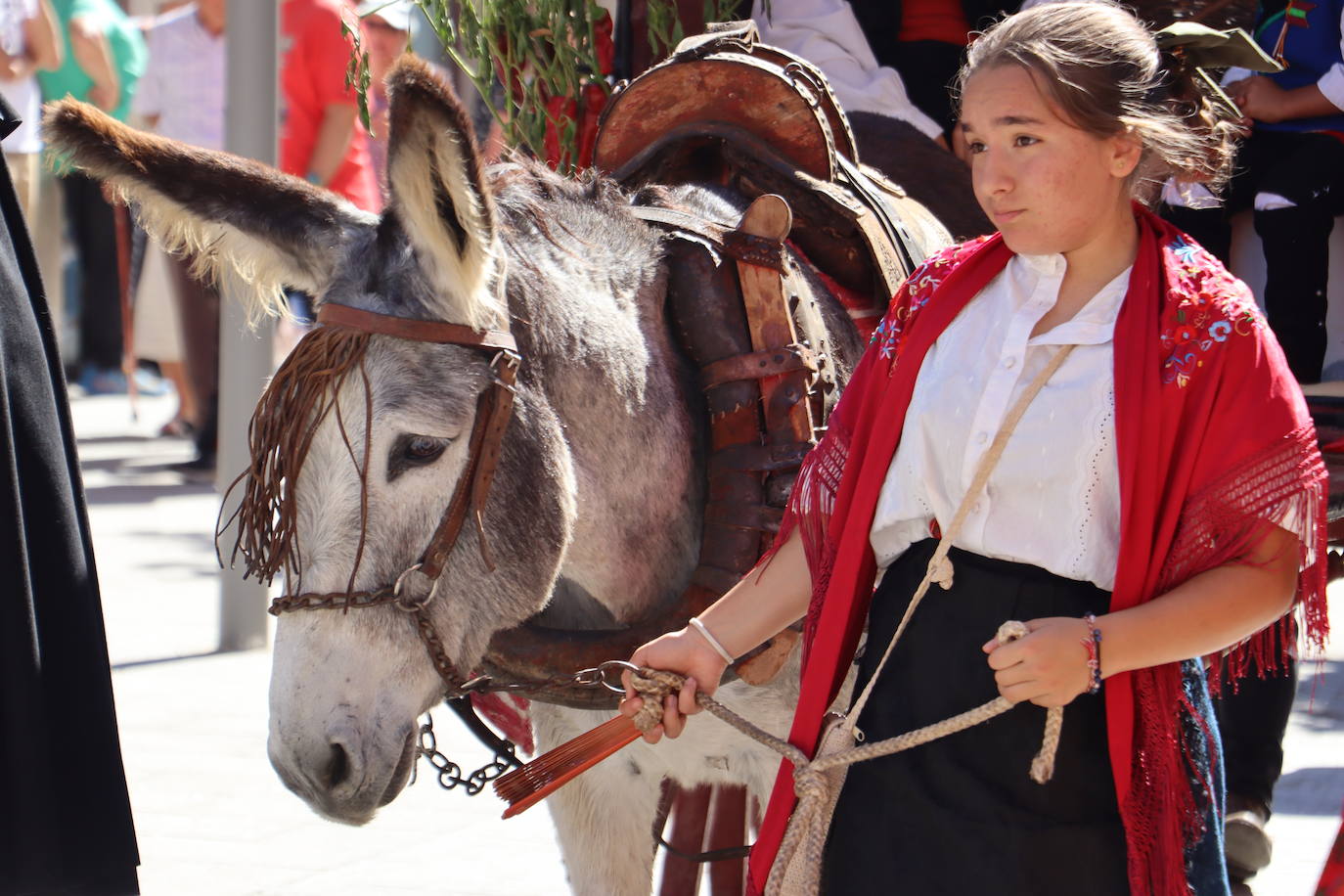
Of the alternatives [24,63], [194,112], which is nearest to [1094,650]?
[24,63]

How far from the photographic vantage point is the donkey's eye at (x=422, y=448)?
2.35 metres

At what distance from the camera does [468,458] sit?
2389 millimetres

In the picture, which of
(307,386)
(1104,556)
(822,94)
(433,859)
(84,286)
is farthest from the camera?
(84,286)

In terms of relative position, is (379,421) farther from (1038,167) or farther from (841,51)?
(841,51)

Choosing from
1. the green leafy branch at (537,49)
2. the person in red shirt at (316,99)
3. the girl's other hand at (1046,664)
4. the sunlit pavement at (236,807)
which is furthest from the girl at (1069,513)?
the person in red shirt at (316,99)

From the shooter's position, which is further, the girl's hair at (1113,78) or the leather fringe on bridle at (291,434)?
the leather fringe on bridle at (291,434)

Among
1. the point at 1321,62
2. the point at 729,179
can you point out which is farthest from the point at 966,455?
the point at 1321,62

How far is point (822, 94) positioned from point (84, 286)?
11.3 metres

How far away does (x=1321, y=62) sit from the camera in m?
3.74

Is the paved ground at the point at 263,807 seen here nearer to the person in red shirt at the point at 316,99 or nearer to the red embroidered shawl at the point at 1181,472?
the red embroidered shawl at the point at 1181,472

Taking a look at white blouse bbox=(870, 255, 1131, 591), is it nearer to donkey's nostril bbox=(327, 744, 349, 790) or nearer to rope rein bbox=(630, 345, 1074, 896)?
rope rein bbox=(630, 345, 1074, 896)

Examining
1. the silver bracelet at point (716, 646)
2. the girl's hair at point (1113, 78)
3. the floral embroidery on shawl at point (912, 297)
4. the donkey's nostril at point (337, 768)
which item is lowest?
the donkey's nostril at point (337, 768)

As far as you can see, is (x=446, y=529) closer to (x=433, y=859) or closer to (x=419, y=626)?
(x=419, y=626)

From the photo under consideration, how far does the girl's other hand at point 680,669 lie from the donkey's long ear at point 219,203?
813mm
